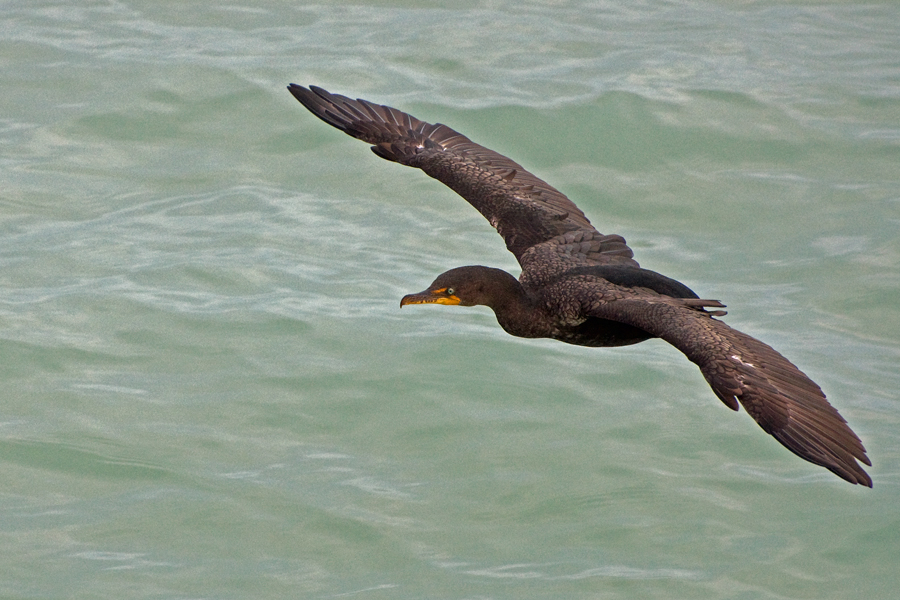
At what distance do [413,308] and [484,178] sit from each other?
1891 millimetres

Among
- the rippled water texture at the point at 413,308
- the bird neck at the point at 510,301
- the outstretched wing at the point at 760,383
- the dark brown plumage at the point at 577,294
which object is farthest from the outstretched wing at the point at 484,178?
the outstretched wing at the point at 760,383

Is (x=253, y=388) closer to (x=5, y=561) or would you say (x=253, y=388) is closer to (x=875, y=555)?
(x=5, y=561)

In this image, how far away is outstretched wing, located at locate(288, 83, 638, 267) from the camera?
9.55 metres

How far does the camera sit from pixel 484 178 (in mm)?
10047

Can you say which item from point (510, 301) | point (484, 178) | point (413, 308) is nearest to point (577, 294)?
point (510, 301)

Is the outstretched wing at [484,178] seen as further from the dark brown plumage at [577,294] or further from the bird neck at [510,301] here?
the bird neck at [510,301]

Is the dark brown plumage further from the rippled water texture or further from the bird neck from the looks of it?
the rippled water texture

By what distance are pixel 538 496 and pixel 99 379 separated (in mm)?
3521

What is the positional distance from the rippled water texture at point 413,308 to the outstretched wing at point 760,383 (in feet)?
5.93

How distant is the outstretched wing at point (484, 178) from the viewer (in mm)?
9547

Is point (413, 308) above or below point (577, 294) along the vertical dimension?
above

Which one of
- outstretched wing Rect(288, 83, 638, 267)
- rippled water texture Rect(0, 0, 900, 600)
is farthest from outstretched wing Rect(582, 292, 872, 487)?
rippled water texture Rect(0, 0, 900, 600)

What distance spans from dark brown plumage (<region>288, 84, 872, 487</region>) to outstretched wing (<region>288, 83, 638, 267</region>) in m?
0.01

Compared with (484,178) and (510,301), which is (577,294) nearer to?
(510,301)
